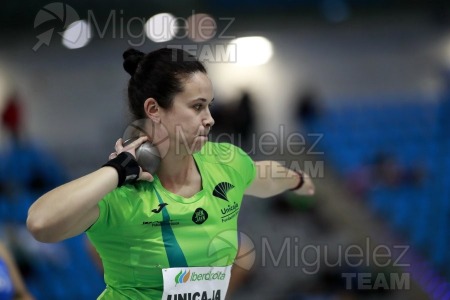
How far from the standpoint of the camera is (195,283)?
1827mm

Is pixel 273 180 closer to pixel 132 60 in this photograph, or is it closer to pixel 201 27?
pixel 132 60

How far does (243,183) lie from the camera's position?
2.08m

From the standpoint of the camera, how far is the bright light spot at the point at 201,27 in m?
4.47

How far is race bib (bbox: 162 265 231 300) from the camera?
5.84ft

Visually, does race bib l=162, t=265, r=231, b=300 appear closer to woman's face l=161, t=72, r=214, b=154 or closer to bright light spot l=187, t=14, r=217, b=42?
woman's face l=161, t=72, r=214, b=154

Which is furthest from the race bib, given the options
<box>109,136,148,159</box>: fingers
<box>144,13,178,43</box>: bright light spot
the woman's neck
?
<box>144,13,178,43</box>: bright light spot

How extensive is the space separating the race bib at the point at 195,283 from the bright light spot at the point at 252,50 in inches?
120

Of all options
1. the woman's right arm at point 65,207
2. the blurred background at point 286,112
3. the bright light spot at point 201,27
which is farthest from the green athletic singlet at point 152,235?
the bright light spot at point 201,27

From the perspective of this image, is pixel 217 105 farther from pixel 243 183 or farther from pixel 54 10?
pixel 243 183

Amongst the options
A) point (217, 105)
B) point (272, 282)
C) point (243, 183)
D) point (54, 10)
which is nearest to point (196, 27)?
point (217, 105)

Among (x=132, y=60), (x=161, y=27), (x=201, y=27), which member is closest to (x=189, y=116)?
(x=132, y=60)

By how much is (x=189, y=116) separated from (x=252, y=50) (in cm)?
313

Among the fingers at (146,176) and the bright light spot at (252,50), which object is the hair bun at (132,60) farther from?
the bright light spot at (252,50)

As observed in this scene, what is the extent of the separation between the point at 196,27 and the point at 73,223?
10.5ft
